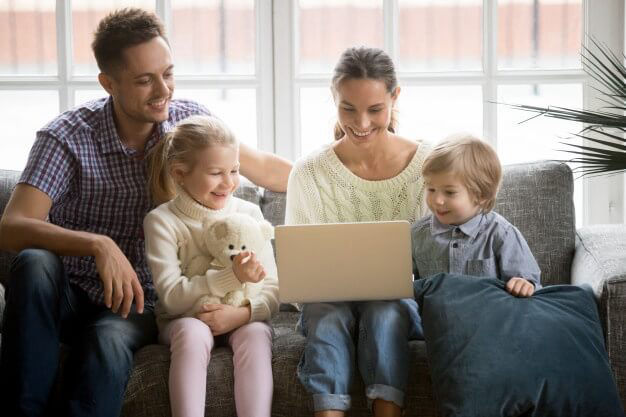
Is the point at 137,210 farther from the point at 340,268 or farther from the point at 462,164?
the point at 462,164

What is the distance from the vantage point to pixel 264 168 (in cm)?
276

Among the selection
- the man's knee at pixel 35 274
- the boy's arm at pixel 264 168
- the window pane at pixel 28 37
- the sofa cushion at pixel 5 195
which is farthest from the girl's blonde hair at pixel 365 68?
the window pane at pixel 28 37

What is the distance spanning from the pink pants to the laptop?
0.15 m

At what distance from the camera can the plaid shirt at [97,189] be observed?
97.3 inches

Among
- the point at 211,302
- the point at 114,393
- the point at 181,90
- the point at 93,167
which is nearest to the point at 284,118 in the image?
the point at 181,90

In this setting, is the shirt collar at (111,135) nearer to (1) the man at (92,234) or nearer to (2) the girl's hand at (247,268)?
(1) the man at (92,234)

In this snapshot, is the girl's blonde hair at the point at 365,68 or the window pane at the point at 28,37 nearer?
the girl's blonde hair at the point at 365,68

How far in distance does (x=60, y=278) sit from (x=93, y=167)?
1.34 feet

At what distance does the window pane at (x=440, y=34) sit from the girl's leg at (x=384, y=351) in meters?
1.33

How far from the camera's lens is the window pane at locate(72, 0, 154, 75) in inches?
131

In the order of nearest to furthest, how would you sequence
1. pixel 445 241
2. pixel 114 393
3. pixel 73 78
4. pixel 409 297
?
pixel 114 393, pixel 409 297, pixel 445 241, pixel 73 78

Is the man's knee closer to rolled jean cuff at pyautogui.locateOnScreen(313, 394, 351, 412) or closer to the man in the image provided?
the man

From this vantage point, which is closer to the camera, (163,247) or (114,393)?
(114,393)

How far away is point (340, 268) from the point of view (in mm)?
2195
